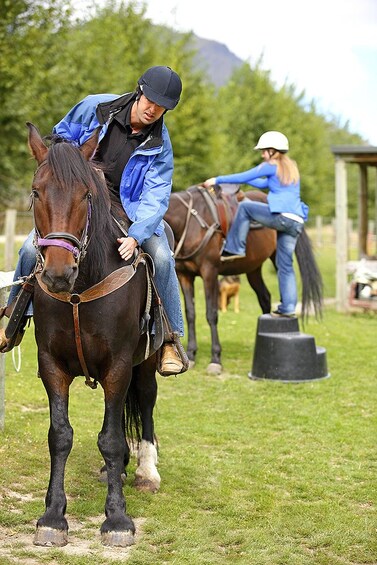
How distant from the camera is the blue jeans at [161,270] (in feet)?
15.3

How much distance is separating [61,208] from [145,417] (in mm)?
2052

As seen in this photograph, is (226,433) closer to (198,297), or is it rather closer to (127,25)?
(198,297)

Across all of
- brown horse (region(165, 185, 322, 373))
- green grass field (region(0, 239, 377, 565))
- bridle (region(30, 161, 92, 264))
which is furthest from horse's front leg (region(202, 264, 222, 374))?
bridle (region(30, 161, 92, 264))

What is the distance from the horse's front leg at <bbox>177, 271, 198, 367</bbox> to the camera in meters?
10.1

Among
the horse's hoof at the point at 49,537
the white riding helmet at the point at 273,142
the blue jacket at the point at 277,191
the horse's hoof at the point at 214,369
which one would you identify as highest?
the white riding helmet at the point at 273,142

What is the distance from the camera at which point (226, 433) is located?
6.84 meters

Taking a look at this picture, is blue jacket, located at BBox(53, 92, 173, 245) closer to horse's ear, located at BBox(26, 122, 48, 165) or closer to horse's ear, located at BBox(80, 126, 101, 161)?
horse's ear, located at BBox(80, 126, 101, 161)

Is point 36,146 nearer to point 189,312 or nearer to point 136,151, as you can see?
point 136,151

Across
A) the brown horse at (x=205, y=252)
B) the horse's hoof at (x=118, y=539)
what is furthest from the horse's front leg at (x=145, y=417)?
the brown horse at (x=205, y=252)

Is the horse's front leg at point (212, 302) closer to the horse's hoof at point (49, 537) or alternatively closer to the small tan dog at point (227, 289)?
the small tan dog at point (227, 289)

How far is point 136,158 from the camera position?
15.6ft

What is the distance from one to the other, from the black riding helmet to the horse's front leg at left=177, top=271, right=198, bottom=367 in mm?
5635

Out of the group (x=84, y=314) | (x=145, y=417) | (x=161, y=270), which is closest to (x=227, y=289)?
(x=145, y=417)

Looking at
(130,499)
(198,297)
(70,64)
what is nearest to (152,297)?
(130,499)
